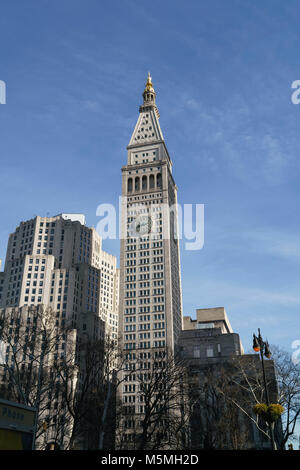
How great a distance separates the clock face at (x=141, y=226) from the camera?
132000 millimetres

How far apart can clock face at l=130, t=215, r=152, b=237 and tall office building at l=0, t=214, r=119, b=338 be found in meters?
27.4

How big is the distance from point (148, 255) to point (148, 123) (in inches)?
2256

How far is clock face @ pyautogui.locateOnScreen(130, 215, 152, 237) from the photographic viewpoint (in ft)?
433

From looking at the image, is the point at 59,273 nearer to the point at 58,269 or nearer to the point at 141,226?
the point at 58,269

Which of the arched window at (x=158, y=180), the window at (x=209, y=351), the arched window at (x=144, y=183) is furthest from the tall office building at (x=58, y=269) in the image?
the window at (x=209, y=351)

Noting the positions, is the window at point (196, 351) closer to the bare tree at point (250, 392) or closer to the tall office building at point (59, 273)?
the tall office building at point (59, 273)

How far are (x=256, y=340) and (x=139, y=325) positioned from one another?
300 ft

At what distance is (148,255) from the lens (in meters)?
128

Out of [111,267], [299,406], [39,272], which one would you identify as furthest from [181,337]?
[299,406]

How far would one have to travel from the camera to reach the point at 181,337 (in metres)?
124

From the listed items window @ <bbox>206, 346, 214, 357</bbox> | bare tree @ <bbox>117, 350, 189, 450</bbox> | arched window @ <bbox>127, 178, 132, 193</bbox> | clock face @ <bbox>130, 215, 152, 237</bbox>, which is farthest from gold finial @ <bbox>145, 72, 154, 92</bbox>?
bare tree @ <bbox>117, 350, 189, 450</bbox>

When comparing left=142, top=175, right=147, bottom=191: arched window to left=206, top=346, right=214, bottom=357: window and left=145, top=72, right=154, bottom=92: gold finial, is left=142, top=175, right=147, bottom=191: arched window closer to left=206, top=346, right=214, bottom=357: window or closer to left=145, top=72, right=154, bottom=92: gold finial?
left=145, top=72, right=154, bottom=92: gold finial

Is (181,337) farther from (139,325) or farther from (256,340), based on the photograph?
(256,340)
